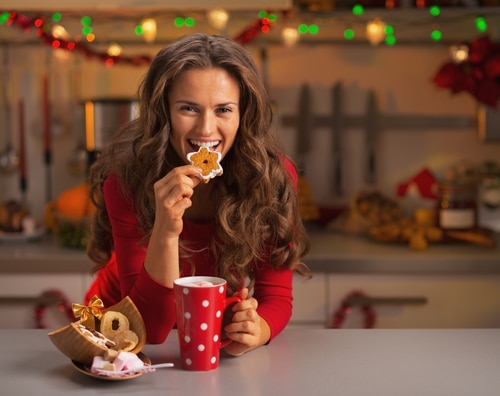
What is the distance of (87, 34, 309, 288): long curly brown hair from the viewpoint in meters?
1.44

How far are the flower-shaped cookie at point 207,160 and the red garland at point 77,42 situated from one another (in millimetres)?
1351

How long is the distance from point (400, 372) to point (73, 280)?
1.47 meters

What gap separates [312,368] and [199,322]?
0.59ft

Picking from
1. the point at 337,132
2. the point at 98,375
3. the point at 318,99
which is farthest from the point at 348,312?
the point at 98,375

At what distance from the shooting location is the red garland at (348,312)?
245cm

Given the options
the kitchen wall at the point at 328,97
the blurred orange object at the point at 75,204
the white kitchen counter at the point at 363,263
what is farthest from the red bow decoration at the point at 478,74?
the blurred orange object at the point at 75,204

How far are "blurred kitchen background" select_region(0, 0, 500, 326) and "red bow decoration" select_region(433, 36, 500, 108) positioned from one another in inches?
3.8

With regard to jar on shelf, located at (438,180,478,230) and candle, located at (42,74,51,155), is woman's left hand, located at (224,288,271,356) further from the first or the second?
candle, located at (42,74,51,155)

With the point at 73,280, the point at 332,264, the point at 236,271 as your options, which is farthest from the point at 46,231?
the point at 236,271

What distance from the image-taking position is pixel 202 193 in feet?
5.30

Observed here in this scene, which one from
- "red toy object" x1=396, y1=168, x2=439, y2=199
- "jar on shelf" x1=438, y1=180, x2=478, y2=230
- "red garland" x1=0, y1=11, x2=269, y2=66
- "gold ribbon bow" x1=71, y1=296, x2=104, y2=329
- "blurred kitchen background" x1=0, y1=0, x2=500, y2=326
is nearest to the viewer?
"gold ribbon bow" x1=71, y1=296, x2=104, y2=329

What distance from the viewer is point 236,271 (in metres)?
1.51

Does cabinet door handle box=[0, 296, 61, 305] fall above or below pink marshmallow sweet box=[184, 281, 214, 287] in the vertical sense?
below

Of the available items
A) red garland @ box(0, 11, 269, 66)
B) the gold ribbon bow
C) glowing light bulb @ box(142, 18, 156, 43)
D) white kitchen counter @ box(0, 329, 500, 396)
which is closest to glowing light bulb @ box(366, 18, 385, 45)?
red garland @ box(0, 11, 269, 66)
